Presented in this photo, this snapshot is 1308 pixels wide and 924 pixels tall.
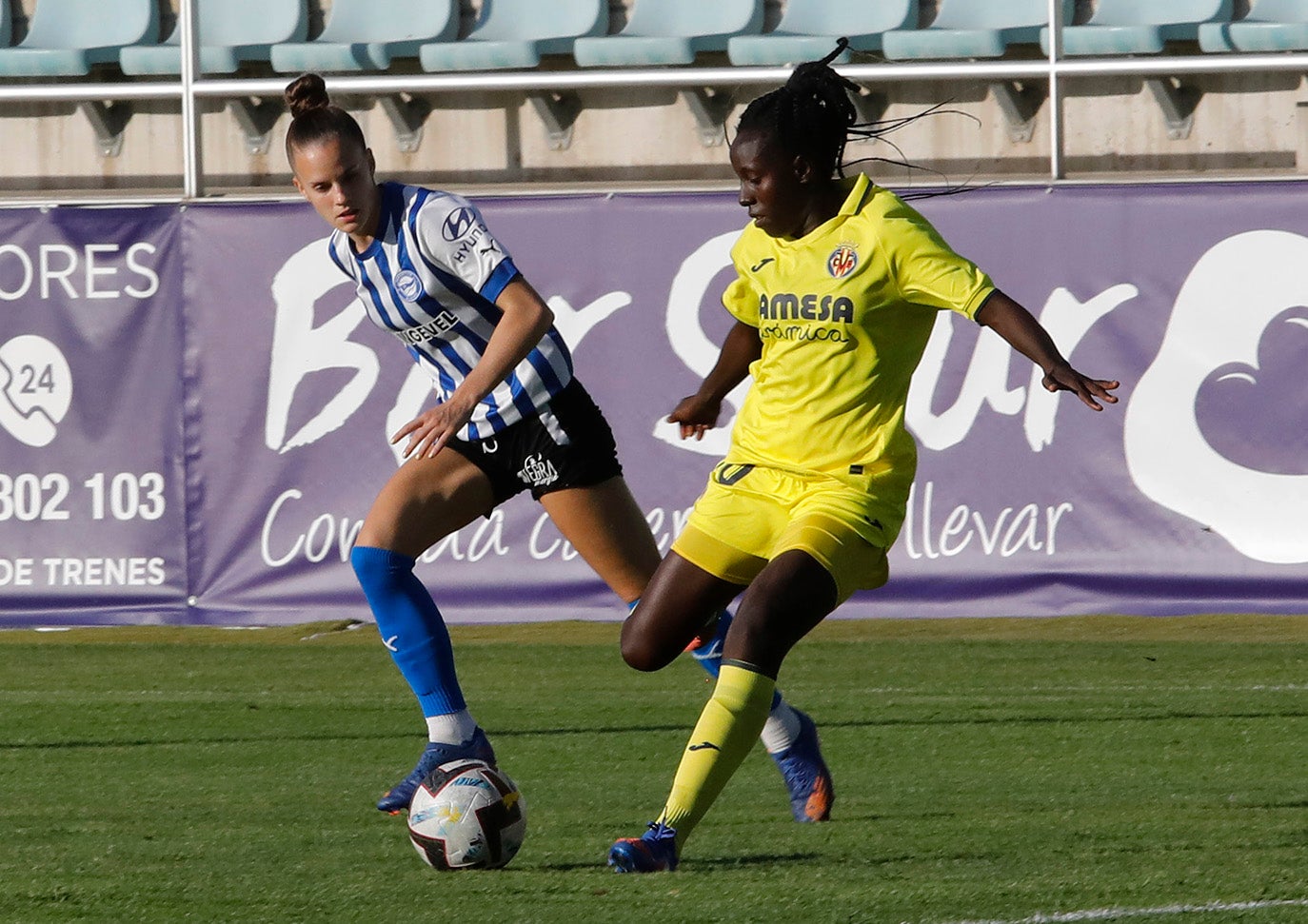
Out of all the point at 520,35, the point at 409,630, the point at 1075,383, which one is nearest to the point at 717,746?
the point at 1075,383

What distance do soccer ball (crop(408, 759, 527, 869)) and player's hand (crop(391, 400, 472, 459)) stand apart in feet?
2.63

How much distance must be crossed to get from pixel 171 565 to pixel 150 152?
4121 mm

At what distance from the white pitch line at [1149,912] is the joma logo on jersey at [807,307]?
1476 millimetres

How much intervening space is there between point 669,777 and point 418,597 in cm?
105

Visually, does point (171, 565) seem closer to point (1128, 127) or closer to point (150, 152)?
point (150, 152)

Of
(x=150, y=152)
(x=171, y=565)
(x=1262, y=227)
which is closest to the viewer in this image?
(x=1262, y=227)

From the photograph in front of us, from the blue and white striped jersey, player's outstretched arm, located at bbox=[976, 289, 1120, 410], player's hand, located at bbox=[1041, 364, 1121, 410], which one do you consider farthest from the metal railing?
player's hand, located at bbox=[1041, 364, 1121, 410]

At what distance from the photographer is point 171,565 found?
1068 centimetres

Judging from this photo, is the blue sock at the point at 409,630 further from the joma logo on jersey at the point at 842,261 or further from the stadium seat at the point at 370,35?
the stadium seat at the point at 370,35

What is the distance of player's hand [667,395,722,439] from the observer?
5648mm

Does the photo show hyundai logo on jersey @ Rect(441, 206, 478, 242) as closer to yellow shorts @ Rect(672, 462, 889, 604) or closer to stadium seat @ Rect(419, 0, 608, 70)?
yellow shorts @ Rect(672, 462, 889, 604)

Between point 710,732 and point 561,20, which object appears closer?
point 710,732

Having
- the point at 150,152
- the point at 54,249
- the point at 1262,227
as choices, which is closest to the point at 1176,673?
the point at 1262,227

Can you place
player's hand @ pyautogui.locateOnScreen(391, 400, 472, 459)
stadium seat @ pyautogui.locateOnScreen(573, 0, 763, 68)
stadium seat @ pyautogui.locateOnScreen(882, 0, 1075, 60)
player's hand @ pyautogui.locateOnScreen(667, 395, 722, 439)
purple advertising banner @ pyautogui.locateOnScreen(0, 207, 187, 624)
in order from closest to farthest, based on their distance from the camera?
player's hand @ pyautogui.locateOnScreen(391, 400, 472, 459) → player's hand @ pyautogui.locateOnScreen(667, 395, 722, 439) → purple advertising banner @ pyautogui.locateOnScreen(0, 207, 187, 624) → stadium seat @ pyautogui.locateOnScreen(882, 0, 1075, 60) → stadium seat @ pyautogui.locateOnScreen(573, 0, 763, 68)
